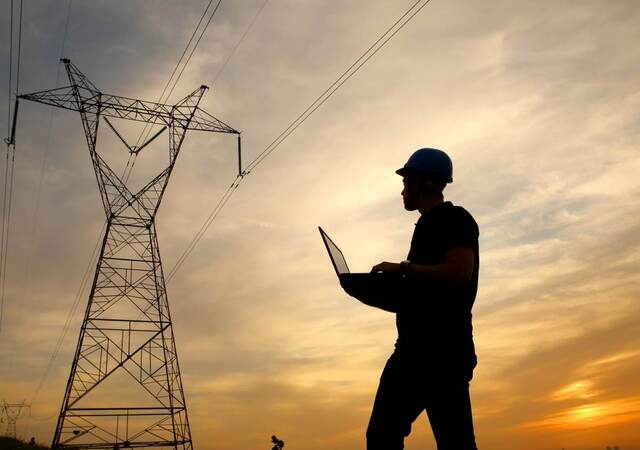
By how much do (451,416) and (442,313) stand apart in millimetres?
650

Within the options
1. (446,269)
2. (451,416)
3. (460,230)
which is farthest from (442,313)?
(451,416)

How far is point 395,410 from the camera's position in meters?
4.37

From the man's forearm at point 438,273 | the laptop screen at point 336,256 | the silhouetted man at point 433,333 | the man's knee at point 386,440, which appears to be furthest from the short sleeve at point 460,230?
the man's knee at point 386,440

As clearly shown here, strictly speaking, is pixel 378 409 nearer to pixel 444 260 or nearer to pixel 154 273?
pixel 444 260

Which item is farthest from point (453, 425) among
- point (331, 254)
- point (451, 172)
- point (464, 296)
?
point (451, 172)

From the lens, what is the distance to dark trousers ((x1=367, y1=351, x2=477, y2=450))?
166 inches

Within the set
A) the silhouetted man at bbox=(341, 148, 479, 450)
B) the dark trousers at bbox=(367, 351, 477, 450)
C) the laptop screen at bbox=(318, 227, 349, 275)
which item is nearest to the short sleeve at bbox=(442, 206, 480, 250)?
the silhouetted man at bbox=(341, 148, 479, 450)

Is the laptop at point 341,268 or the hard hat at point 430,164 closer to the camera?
the laptop at point 341,268

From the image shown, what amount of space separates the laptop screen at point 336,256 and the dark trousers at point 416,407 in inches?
26.8

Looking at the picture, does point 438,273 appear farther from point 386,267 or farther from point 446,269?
point 386,267

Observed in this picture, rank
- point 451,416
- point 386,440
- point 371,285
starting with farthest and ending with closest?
1. point 386,440
2. point 451,416
3. point 371,285

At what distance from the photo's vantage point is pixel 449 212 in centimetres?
436

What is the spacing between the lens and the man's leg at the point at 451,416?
418 centimetres

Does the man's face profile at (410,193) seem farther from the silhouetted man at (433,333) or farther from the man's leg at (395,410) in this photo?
the man's leg at (395,410)
